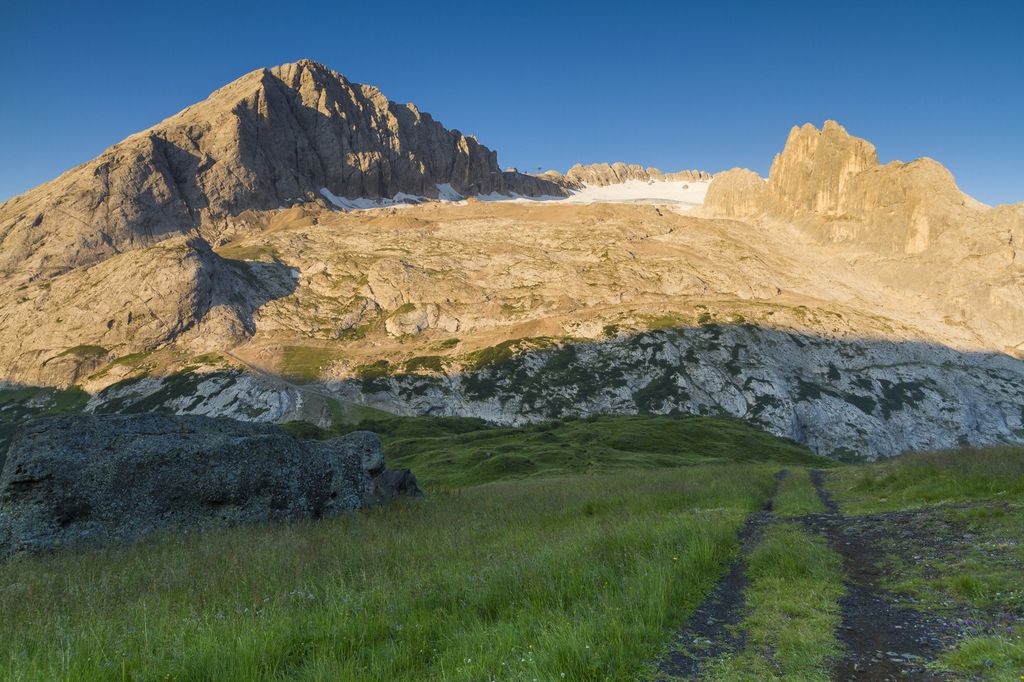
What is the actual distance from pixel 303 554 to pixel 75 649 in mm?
7380

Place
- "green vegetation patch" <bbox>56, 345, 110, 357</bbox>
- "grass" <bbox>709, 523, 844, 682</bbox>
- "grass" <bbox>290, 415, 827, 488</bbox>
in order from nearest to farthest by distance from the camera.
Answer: "grass" <bbox>709, 523, 844, 682</bbox> → "grass" <bbox>290, 415, 827, 488</bbox> → "green vegetation patch" <bbox>56, 345, 110, 357</bbox>

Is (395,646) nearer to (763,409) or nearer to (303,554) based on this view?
(303,554)

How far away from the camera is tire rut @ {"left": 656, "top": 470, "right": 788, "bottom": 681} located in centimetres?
→ 770

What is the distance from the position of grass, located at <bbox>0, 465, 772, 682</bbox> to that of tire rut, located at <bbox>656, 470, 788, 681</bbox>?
0.94 ft

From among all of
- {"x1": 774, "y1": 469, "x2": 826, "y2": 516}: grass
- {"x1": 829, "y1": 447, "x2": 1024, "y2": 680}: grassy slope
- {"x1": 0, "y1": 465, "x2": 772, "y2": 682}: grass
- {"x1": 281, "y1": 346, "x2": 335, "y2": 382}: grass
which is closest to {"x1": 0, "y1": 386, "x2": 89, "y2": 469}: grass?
{"x1": 281, "y1": 346, "x2": 335, "y2": 382}: grass

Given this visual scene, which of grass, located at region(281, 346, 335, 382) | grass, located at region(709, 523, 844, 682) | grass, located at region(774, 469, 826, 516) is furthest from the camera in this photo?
grass, located at region(281, 346, 335, 382)

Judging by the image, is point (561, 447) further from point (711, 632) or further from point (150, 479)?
point (711, 632)

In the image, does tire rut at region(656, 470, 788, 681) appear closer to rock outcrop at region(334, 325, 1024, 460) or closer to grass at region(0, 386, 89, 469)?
rock outcrop at region(334, 325, 1024, 460)

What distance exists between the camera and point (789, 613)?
9.95 m

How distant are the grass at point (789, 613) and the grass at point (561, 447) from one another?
37.1 metres

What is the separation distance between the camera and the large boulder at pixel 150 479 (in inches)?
787

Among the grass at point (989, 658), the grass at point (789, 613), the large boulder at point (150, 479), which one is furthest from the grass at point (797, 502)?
the large boulder at point (150, 479)

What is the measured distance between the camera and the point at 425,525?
20.9 meters

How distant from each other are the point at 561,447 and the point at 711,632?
69.6 m
